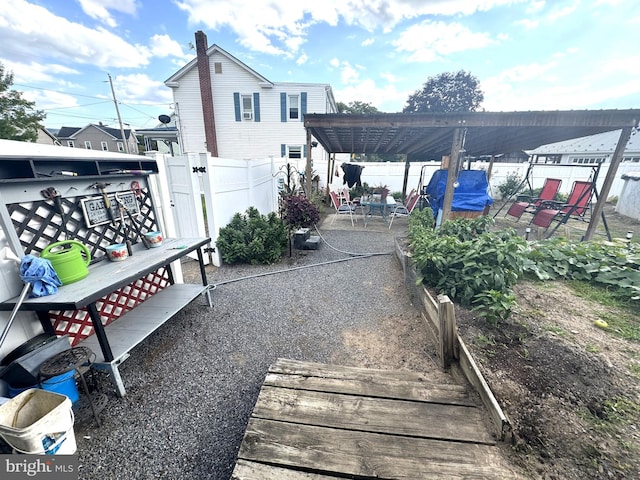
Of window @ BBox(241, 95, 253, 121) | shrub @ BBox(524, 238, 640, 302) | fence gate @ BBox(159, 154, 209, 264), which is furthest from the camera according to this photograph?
window @ BBox(241, 95, 253, 121)

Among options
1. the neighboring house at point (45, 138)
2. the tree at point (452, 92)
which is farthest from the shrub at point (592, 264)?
the tree at point (452, 92)

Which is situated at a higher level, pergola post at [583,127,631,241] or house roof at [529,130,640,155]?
house roof at [529,130,640,155]

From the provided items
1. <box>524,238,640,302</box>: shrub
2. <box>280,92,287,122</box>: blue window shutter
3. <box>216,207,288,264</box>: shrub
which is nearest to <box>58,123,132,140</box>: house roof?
<box>280,92,287,122</box>: blue window shutter

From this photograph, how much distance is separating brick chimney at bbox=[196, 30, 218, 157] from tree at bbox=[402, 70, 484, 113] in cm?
2346

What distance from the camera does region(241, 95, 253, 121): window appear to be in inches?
467

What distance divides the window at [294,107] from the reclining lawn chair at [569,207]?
33.5 feet

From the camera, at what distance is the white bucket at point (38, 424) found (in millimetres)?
1141

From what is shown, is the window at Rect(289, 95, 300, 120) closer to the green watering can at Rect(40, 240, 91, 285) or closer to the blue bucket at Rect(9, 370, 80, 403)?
the green watering can at Rect(40, 240, 91, 285)

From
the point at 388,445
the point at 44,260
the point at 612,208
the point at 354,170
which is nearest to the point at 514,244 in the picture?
the point at 388,445

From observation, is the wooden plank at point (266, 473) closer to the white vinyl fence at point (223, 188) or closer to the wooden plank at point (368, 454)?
the wooden plank at point (368, 454)

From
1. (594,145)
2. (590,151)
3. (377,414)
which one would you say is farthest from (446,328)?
(594,145)

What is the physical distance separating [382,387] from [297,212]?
371 cm

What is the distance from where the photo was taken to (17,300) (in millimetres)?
1555

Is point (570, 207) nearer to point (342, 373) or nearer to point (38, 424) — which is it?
point (342, 373)
